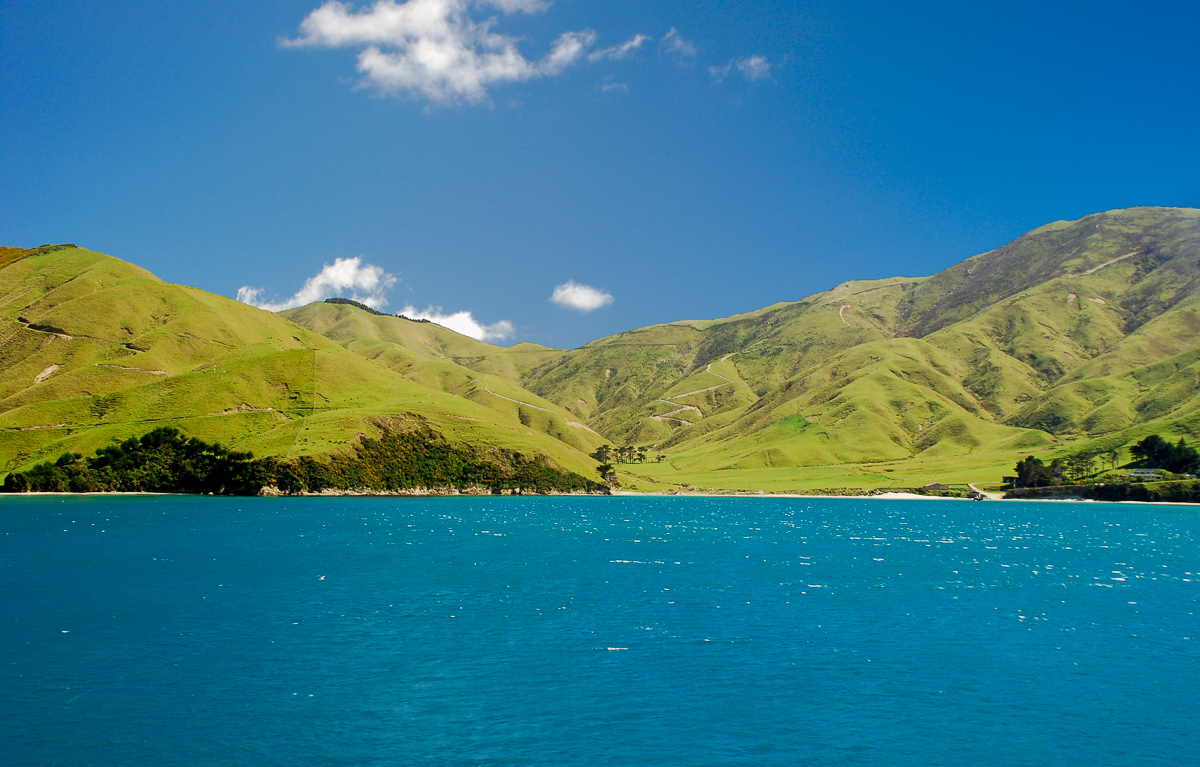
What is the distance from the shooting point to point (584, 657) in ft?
121

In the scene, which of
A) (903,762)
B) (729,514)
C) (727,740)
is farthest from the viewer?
(729,514)

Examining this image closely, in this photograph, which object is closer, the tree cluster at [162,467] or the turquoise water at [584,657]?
the turquoise water at [584,657]

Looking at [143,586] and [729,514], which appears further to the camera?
[729,514]

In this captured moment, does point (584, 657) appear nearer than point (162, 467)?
Yes

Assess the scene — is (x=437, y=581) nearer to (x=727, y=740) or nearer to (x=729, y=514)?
(x=727, y=740)

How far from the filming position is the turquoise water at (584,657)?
2580 centimetres

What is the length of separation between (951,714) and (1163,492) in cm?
21805

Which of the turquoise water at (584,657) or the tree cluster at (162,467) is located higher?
the tree cluster at (162,467)

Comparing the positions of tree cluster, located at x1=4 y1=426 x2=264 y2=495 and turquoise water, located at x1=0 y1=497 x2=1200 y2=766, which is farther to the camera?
tree cluster, located at x1=4 y1=426 x2=264 y2=495

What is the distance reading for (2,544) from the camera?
77.1m

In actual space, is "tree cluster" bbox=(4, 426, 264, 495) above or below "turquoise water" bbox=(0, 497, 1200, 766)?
above

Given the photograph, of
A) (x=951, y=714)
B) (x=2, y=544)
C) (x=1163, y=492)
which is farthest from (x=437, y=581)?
(x=1163, y=492)

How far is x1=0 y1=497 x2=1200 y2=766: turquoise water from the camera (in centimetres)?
2580

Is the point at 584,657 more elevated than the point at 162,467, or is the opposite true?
the point at 162,467
